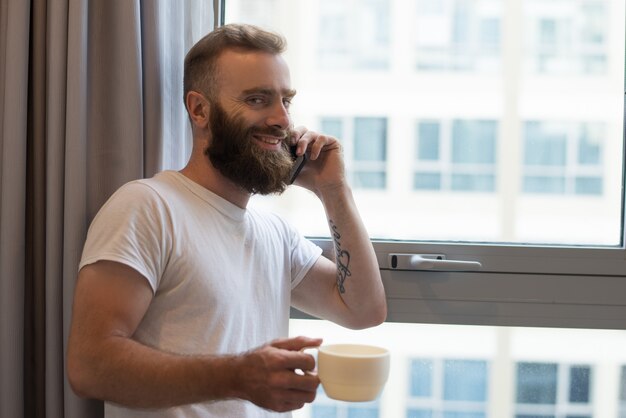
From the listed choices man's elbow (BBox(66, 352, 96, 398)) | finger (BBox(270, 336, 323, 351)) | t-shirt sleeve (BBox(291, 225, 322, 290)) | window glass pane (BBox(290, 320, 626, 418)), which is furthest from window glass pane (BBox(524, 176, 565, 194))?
man's elbow (BBox(66, 352, 96, 398))

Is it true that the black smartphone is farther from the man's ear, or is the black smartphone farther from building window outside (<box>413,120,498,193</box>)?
building window outside (<box>413,120,498,193</box>)

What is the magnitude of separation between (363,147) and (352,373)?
921 mm

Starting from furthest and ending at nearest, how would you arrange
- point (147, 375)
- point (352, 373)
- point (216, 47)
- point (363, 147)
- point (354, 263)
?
point (363, 147) < point (354, 263) < point (216, 47) < point (147, 375) < point (352, 373)

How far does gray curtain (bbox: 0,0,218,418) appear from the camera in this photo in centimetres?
151

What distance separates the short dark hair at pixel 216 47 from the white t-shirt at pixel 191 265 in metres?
0.21

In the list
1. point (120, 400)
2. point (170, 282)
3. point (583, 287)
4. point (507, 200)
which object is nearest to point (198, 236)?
point (170, 282)

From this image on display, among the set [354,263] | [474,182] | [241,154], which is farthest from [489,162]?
[241,154]

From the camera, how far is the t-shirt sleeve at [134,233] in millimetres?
1267

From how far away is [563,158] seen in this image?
1.85m

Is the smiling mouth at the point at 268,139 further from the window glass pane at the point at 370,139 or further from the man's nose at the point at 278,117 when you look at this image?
the window glass pane at the point at 370,139

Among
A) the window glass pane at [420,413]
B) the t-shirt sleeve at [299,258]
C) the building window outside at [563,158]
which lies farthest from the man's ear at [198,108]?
the window glass pane at [420,413]

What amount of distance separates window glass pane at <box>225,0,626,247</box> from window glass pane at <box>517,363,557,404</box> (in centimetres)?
34

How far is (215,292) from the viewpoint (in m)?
1.41

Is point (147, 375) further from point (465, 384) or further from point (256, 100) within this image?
point (465, 384)
